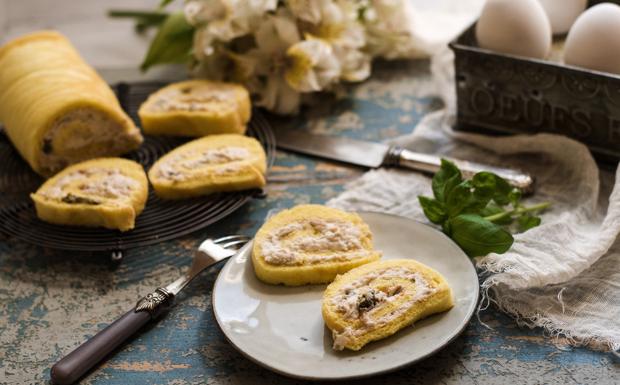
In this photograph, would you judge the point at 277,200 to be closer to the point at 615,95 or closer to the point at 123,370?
the point at 123,370

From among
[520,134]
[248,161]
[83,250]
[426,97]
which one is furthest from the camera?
[426,97]

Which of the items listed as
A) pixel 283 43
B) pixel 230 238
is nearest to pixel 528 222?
pixel 230 238

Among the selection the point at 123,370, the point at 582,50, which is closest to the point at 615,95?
the point at 582,50

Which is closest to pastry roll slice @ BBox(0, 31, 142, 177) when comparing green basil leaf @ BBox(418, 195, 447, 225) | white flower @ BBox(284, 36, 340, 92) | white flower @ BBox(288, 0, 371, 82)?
white flower @ BBox(284, 36, 340, 92)

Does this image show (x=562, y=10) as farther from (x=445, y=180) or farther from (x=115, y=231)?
(x=115, y=231)

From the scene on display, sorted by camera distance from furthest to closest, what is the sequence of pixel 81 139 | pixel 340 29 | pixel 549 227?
pixel 340 29 < pixel 81 139 < pixel 549 227
